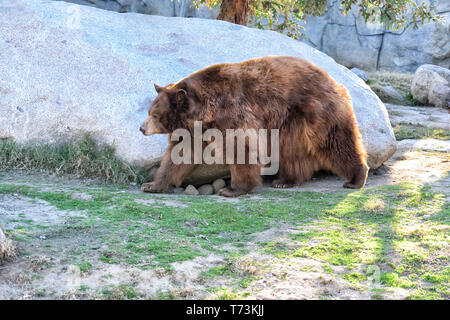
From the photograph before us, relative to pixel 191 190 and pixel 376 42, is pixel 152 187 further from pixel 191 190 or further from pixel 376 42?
pixel 376 42

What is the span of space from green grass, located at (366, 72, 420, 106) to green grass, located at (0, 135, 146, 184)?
1088 centimetres

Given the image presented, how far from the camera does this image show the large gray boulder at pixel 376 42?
23.1 meters

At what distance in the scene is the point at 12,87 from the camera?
7531mm

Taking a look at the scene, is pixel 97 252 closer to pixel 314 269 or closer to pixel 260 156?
pixel 314 269

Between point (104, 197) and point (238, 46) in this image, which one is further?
point (238, 46)

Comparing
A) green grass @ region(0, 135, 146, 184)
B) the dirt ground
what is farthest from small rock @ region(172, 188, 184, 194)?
the dirt ground

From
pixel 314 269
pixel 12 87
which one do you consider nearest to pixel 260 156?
pixel 314 269

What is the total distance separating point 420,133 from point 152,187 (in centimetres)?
634

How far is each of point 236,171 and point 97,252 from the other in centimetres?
277

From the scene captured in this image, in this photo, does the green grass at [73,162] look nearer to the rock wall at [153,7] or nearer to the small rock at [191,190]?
the small rock at [191,190]

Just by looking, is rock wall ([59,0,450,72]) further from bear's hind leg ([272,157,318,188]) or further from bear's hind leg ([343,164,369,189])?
bear's hind leg ([343,164,369,189])

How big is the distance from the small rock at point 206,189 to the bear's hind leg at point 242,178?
1.70ft

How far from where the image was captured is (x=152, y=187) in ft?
22.1

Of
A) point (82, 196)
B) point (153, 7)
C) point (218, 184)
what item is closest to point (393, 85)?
point (153, 7)
